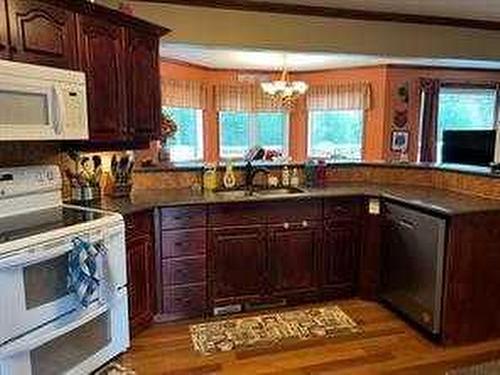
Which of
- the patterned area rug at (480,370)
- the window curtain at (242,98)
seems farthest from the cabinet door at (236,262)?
the window curtain at (242,98)

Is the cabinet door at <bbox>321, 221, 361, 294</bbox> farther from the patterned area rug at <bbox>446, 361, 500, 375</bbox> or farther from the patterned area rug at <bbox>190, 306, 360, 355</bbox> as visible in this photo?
the patterned area rug at <bbox>446, 361, 500, 375</bbox>

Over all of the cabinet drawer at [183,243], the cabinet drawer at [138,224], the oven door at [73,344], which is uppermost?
the cabinet drawer at [138,224]

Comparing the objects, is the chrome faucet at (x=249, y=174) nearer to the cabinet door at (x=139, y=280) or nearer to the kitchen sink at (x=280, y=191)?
the kitchen sink at (x=280, y=191)

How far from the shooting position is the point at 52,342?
203 centimetres

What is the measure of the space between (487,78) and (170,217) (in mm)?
6864

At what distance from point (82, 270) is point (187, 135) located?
5321 millimetres

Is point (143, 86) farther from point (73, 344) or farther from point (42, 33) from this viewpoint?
point (73, 344)

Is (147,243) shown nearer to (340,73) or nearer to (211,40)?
(211,40)

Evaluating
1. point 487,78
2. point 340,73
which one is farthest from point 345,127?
point 487,78

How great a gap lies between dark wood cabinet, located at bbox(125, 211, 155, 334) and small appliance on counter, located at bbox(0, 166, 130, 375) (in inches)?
12.4

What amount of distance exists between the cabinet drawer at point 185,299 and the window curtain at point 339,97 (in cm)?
522

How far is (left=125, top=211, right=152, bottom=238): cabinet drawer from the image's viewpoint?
8.90 feet

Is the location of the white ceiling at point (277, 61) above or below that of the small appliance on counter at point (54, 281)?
above

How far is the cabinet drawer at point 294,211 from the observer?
323 centimetres
